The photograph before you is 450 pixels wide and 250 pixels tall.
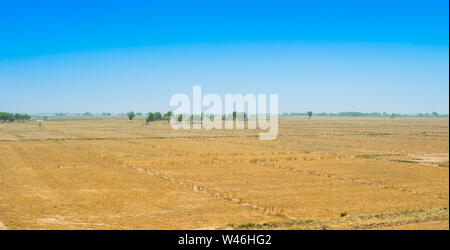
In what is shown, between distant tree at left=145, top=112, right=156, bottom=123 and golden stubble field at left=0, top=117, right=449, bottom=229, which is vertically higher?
distant tree at left=145, top=112, right=156, bottom=123

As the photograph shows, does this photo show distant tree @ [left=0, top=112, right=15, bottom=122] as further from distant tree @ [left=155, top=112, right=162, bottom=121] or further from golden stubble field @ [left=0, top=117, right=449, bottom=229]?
golden stubble field @ [left=0, top=117, right=449, bottom=229]

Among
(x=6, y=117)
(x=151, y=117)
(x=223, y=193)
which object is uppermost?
(x=6, y=117)

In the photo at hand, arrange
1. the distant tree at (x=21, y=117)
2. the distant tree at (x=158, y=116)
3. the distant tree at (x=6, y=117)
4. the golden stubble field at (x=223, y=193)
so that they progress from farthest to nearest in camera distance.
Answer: the distant tree at (x=21, y=117) → the distant tree at (x=158, y=116) → the distant tree at (x=6, y=117) → the golden stubble field at (x=223, y=193)

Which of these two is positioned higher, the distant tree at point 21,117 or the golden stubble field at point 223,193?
the distant tree at point 21,117

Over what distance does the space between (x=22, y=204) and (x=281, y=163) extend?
21.0 metres

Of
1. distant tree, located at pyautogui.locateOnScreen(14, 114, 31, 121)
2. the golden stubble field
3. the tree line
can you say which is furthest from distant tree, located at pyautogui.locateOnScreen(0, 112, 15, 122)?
the golden stubble field

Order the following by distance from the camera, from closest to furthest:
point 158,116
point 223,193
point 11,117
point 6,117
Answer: point 223,193 → point 6,117 → point 11,117 → point 158,116

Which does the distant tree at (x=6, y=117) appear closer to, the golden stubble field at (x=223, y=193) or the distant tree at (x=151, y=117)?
the distant tree at (x=151, y=117)

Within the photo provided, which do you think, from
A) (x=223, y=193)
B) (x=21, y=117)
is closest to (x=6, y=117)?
(x=21, y=117)

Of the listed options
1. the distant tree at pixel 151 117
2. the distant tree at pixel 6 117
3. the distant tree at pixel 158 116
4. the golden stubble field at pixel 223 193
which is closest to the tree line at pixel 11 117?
the distant tree at pixel 6 117

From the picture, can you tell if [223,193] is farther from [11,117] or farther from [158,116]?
[11,117]

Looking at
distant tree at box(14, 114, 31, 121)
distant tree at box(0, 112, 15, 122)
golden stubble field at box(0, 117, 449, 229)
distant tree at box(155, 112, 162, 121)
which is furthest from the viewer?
distant tree at box(14, 114, 31, 121)
